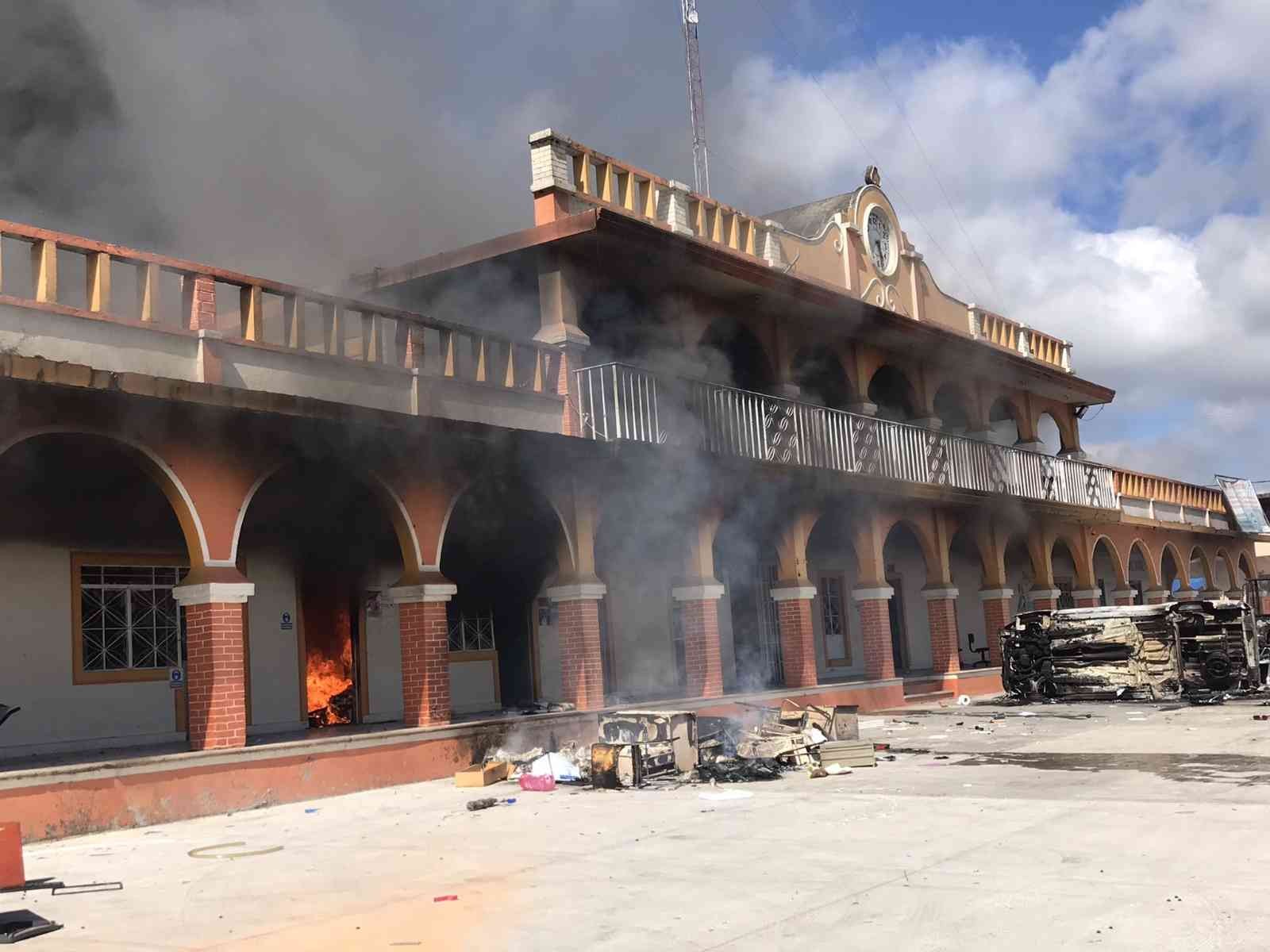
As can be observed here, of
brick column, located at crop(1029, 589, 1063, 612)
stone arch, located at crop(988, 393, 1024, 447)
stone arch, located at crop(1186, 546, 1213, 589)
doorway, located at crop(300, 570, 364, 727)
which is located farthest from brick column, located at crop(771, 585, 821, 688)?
stone arch, located at crop(1186, 546, 1213, 589)

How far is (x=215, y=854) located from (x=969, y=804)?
16.0 ft

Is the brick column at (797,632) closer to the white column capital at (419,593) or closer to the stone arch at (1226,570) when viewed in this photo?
the white column capital at (419,593)

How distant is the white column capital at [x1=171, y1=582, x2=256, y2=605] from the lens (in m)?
10.8

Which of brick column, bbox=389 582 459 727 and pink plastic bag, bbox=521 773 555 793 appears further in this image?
brick column, bbox=389 582 459 727

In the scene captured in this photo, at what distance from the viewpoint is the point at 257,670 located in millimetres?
13953

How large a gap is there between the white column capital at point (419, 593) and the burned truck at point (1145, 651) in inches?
376

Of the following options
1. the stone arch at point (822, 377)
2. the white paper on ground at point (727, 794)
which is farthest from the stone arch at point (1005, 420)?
the white paper on ground at point (727, 794)

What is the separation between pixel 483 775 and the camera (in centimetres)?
1155

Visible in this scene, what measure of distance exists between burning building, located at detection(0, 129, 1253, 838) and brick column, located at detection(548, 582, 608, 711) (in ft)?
0.10

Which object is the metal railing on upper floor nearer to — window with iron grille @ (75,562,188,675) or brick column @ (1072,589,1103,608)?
window with iron grille @ (75,562,188,675)

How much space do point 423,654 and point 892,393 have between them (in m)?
12.9

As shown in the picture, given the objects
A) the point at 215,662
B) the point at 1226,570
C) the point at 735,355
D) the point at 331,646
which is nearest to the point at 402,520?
the point at 215,662

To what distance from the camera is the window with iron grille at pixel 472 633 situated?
651 inches

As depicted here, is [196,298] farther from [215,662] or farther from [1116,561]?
[1116,561]
